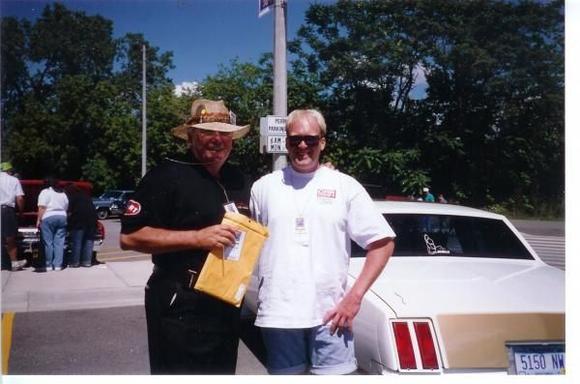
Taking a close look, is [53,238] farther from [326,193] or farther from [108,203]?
[108,203]

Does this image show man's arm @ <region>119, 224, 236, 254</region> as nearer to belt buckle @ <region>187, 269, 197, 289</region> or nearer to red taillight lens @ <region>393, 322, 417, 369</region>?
belt buckle @ <region>187, 269, 197, 289</region>

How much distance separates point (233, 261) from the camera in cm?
224

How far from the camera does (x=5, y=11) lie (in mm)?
2979

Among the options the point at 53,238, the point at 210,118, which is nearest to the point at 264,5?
the point at 210,118

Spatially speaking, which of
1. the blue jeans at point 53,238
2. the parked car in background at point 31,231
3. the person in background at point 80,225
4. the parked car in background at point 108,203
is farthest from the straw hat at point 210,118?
the parked car in background at point 108,203

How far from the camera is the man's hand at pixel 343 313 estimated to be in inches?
86.2

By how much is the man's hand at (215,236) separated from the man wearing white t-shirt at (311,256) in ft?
0.52

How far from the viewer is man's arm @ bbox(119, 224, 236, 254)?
217cm

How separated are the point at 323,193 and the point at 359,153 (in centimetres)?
475

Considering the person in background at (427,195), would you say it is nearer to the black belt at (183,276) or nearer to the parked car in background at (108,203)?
the black belt at (183,276)

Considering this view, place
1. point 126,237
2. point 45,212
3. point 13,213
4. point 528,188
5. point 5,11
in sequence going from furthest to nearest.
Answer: point 45,212 < point 13,213 < point 528,188 < point 5,11 < point 126,237

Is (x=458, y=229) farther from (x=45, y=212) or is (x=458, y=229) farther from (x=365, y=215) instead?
(x=45, y=212)

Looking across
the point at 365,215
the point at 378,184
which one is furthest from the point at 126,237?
the point at 378,184

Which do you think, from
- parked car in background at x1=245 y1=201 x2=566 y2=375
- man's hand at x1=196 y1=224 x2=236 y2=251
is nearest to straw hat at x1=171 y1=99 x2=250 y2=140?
man's hand at x1=196 y1=224 x2=236 y2=251
